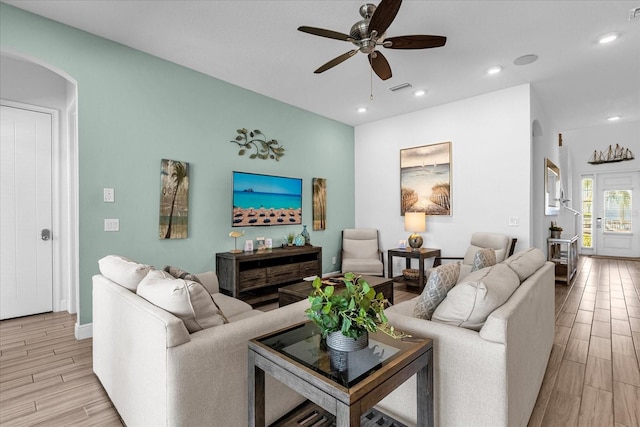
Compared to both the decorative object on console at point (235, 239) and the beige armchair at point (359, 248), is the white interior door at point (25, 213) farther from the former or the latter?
the beige armchair at point (359, 248)

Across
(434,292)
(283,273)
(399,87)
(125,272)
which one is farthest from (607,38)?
(125,272)

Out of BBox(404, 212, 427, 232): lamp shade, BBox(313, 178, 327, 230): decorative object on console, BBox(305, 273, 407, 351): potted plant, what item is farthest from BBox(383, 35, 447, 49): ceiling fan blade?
BBox(313, 178, 327, 230): decorative object on console

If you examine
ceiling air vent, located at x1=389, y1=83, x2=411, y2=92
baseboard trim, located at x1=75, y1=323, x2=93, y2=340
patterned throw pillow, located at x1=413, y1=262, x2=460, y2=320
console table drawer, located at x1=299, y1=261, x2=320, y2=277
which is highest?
ceiling air vent, located at x1=389, y1=83, x2=411, y2=92

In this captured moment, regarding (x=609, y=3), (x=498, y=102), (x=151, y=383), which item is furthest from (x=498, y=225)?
(x=151, y=383)

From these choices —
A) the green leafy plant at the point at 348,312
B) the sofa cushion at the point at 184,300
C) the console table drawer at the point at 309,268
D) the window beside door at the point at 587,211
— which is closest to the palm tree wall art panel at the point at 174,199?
the console table drawer at the point at 309,268

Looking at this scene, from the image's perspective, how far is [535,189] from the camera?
466 centimetres

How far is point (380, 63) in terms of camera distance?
2.73 meters

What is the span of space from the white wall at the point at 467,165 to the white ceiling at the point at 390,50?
1.06 ft

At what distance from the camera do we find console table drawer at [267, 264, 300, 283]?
404 cm

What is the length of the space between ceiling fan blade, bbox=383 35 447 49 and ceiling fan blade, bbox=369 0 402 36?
167 mm

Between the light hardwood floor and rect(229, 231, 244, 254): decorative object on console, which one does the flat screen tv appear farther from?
the light hardwood floor

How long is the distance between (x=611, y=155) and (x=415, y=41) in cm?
740

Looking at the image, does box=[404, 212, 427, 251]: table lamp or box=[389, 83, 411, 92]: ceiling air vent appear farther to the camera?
box=[404, 212, 427, 251]: table lamp

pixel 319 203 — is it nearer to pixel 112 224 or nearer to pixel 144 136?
pixel 144 136
